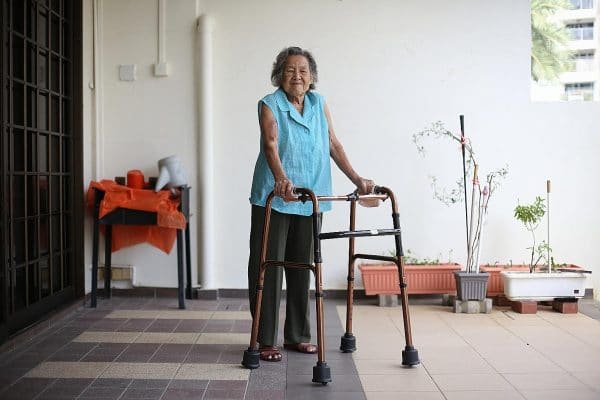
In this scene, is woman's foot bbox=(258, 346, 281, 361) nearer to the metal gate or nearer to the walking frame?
the walking frame

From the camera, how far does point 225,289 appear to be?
5562mm

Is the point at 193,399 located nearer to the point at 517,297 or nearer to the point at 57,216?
the point at 57,216

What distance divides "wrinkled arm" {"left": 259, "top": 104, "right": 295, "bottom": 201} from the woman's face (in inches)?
6.8

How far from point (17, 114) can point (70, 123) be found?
94cm

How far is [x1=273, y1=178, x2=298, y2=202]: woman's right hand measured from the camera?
3.34 m

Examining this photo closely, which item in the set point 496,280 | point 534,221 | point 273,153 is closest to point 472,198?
point 534,221

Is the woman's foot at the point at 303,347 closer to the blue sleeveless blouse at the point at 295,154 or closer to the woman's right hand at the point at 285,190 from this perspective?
the blue sleeveless blouse at the point at 295,154

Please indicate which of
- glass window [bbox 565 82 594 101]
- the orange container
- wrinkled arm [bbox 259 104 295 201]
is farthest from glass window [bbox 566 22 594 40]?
the orange container

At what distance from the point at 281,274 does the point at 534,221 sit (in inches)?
89.0

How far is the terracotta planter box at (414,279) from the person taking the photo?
207 inches

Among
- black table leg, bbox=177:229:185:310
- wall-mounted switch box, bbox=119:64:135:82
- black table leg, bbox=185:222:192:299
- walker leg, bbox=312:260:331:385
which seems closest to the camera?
walker leg, bbox=312:260:331:385

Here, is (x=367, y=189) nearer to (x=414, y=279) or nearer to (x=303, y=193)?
(x=303, y=193)

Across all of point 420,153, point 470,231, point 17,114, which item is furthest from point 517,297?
A: point 17,114

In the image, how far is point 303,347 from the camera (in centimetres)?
387
